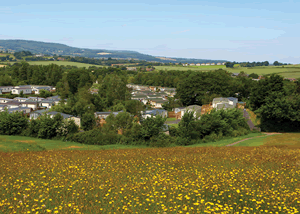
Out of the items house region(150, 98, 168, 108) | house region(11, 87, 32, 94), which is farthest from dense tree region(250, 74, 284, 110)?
house region(11, 87, 32, 94)

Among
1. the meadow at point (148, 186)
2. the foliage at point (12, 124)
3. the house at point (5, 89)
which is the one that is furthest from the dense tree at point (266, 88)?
the house at point (5, 89)

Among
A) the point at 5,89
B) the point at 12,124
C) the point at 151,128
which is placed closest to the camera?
the point at 151,128

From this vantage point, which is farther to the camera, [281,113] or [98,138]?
[281,113]

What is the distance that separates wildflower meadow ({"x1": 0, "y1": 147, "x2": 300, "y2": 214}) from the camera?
697cm

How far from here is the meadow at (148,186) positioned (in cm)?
697

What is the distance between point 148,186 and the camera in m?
8.60

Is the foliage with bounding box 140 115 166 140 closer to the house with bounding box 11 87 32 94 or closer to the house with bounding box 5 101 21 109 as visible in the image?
the house with bounding box 5 101 21 109

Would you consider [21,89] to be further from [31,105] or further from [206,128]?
[206,128]

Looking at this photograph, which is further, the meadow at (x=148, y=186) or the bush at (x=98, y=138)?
the bush at (x=98, y=138)

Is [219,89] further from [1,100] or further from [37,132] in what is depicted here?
[1,100]

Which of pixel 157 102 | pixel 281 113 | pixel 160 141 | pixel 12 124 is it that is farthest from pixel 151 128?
pixel 157 102

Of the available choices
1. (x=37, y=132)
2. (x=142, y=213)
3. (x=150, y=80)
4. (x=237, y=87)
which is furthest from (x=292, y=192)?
(x=150, y=80)

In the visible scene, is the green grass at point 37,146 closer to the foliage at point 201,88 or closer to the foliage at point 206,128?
the foliage at point 206,128

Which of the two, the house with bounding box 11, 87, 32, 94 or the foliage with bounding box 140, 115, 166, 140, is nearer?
the foliage with bounding box 140, 115, 166, 140
